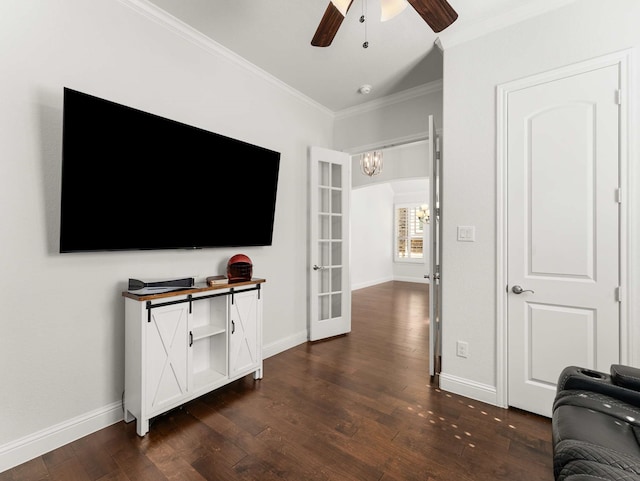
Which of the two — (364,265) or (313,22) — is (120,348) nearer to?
(313,22)

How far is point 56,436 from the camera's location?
185 cm

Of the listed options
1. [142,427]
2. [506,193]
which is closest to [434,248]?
[506,193]

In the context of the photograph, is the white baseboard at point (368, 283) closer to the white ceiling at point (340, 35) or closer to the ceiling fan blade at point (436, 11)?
the white ceiling at point (340, 35)

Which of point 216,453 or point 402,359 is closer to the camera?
point 216,453

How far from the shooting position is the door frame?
6.23 feet

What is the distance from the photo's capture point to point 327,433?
6.50 ft

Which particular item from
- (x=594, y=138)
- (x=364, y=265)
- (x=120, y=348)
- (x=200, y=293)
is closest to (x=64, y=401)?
(x=120, y=348)

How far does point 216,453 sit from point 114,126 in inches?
83.4

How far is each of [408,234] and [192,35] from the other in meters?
7.76

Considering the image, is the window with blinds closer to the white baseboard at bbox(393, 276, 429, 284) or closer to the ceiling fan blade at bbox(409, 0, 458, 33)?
the white baseboard at bbox(393, 276, 429, 284)

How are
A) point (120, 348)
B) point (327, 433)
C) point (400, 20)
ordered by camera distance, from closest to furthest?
point (327, 433) < point (120, 348) < point (400, 20)

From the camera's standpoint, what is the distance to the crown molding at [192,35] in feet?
7.29

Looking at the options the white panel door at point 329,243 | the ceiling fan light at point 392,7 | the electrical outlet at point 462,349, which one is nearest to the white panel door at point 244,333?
the white panel door at point 329,243

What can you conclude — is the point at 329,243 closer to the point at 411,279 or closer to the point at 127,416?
the point at 127,416
